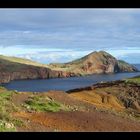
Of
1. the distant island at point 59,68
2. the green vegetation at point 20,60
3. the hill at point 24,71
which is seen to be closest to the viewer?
the hill at point 24,71

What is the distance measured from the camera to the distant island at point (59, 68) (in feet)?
483

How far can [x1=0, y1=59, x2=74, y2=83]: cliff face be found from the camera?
145125 mm

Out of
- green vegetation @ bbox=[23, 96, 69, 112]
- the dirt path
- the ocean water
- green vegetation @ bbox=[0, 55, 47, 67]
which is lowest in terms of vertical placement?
the ocean water

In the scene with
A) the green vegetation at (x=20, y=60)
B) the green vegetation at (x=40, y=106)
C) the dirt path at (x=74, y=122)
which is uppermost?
the green vegetation at (x=20, y=60)

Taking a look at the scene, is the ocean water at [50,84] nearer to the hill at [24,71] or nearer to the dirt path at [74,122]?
the hill at [24,71]

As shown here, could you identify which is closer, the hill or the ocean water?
the ocean water

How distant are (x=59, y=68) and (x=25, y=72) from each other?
19659 millimetres

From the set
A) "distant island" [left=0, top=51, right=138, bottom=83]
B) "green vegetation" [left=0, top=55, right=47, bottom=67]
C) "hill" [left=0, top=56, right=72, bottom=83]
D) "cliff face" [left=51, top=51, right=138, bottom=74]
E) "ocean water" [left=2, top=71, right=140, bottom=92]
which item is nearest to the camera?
"ocean water" [left=2, top=71, right=140, bottom=92]

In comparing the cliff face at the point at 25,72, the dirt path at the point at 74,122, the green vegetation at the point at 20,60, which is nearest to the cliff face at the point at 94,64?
the cliff face at the point at 25,72

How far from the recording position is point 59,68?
166 meters

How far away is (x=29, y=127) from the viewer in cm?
1126

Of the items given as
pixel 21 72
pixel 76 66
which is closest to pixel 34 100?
pixel 21 72

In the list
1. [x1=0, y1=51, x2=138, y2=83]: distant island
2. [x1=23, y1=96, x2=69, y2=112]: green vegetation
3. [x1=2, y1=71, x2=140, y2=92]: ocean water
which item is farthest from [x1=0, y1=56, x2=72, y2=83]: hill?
[x1=23, y1=96, x2=69, y2=112]: green vegetation

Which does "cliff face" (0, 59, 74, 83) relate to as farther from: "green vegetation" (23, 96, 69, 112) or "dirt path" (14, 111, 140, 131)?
"dirt path" (14, 111, 140, 131)
